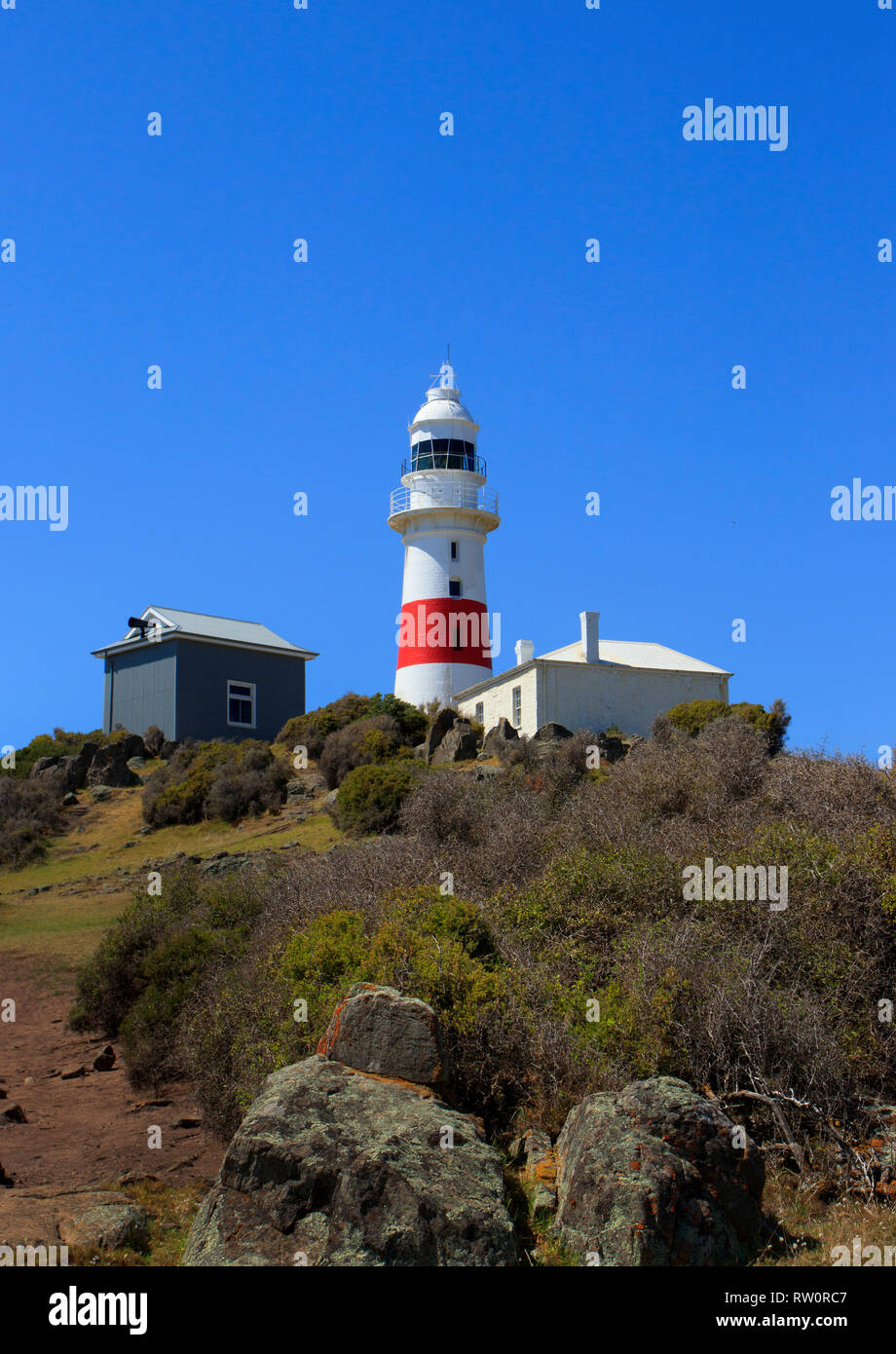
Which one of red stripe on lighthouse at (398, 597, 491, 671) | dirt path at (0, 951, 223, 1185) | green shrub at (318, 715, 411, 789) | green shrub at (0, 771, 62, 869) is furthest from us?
red stripe on lighthouse at (398, 597, 491, 671)

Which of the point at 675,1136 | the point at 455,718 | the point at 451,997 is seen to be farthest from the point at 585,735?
the point at 675,1136

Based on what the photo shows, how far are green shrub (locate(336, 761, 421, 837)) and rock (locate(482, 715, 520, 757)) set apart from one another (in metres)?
4.10

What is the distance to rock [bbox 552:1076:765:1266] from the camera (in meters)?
6.04

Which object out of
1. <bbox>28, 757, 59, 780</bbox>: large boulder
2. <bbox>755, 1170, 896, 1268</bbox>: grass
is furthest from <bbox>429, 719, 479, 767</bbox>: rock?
<bbox>755, 1170, 896, 1268</bbox>: grass

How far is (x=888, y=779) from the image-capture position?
12.8m

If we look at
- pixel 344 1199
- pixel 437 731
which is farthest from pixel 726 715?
pixel 344 1199

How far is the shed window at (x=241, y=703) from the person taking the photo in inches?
1484

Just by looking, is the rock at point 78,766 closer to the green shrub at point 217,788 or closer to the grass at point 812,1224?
the green shrub at point 217,788

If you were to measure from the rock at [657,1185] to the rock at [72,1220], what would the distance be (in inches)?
113

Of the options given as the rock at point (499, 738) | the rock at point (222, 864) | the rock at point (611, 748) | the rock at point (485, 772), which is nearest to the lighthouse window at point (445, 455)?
the rock at point (499, 738)

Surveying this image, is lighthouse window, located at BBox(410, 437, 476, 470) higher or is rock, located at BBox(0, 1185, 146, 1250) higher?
lighthouse window, located at BBox(410, 437, 476, 470)

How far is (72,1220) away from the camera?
297 inches

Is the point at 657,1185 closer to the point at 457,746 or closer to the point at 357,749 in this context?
the point at 457,746

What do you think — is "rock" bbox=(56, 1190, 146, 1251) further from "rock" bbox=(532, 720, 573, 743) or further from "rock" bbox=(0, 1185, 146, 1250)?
"rock" bbox=(532, 720, 573, 743)
